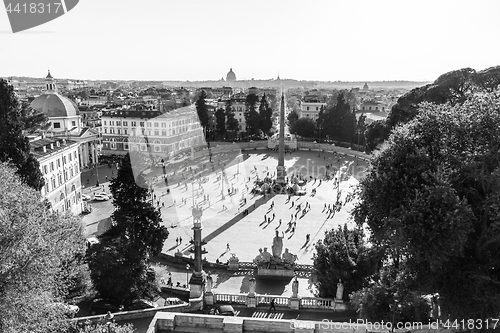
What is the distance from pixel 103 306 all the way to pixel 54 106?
43850 mm

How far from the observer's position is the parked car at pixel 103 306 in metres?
18.8

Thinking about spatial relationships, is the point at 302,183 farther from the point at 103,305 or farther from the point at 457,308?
the point at 457,308

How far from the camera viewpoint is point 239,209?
40.8m

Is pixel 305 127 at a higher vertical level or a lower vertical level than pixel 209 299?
higher

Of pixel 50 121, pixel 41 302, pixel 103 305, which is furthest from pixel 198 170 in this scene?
pixel 41 302

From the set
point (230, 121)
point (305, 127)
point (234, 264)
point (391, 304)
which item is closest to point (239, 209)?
point (234, 264)

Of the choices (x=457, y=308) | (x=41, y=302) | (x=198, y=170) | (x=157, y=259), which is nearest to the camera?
(x=457, y=308)

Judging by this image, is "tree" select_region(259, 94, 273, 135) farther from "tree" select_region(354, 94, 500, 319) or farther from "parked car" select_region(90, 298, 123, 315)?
"tree" select_region(354, 94, 500, 319)

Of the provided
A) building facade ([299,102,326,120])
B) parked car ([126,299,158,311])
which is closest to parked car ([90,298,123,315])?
parked car ([126,299,158,311])

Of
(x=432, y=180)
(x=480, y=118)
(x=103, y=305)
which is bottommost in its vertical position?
(x=103, y=305)

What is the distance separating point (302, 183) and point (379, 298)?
35838 millimetres

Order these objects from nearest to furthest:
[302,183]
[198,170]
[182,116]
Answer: [302,183] → [198,170] → [182,116]

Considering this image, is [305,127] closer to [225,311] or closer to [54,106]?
[54,106]

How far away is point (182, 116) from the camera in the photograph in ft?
224
